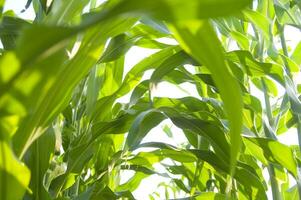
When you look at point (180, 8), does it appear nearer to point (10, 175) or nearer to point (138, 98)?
point (10, 175)

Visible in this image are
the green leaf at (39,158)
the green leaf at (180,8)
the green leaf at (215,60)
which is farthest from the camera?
the green leaf at (39,158)

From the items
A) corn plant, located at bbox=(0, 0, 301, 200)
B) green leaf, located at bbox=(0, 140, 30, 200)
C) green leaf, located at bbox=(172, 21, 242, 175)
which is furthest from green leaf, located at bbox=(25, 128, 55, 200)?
green leaf, located at bbox=(172, 21, 242, 175)

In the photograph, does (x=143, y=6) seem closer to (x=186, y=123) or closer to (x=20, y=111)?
(x=20, y=111)

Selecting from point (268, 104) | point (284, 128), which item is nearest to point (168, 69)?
point (268, 104)

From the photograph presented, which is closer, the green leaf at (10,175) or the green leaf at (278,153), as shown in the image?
the green leaf at (10,175)

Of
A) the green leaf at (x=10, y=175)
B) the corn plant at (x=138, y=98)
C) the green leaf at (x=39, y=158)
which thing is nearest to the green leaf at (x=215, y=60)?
the corn plant at (x=138, y=98)

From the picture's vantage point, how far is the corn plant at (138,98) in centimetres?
31

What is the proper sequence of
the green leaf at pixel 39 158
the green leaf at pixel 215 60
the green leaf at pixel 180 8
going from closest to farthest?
the green leaf at pixel 180 8
the green leaf at pixel 215 60
the green leaf at pixel 39 158

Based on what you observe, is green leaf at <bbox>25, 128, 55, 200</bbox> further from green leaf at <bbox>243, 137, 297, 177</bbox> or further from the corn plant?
green leaf at <bbox>243, 137, 297, 177</bbox>

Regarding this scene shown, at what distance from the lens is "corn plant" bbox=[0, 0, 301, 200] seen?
315 millimetres

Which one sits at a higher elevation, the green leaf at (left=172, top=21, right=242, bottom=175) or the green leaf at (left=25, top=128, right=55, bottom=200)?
the green leaf at (left=172, top=21, right=242, bottom=175)

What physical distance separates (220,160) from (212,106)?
159mm

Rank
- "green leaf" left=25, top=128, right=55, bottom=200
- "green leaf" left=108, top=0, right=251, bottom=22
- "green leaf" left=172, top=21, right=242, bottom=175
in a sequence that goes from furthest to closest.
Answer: "green leaf" left=25, top=128, right=55, bottom=200 → "green leaf" left=172, top=21, right=242, bottom=175 → "green leaf" left=108, top=0, right=251, bottom=22

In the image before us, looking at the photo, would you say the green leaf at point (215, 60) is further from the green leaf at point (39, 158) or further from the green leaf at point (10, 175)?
the green leaf at point (39, 158)
